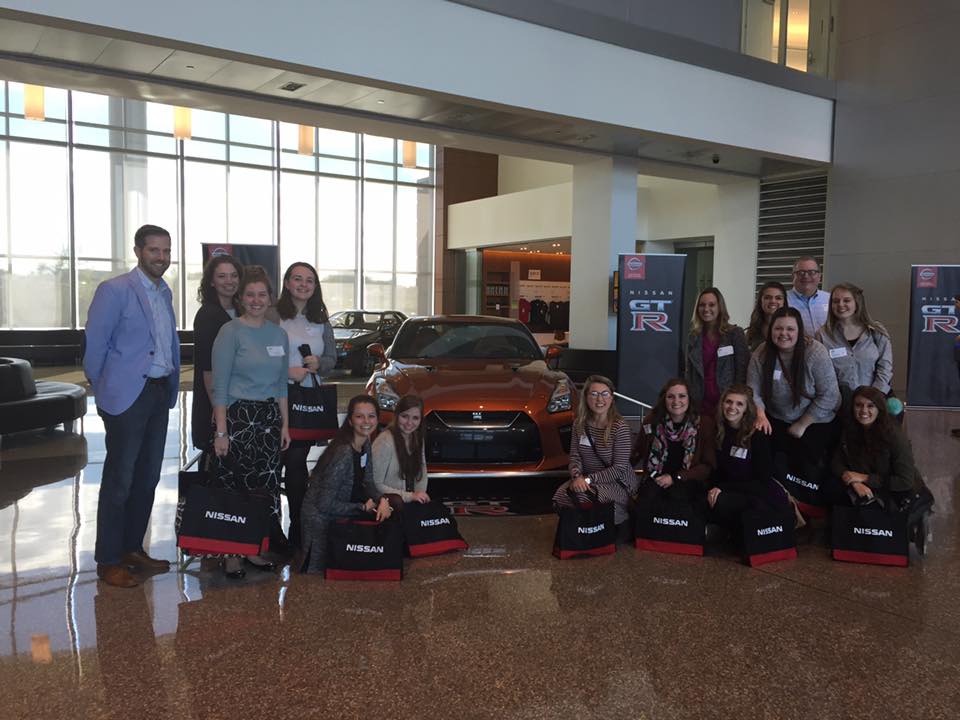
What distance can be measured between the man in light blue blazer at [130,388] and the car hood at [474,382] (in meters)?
1.96

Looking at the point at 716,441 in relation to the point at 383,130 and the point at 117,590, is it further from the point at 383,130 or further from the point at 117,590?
the point at 383,130

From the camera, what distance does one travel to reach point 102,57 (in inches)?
288

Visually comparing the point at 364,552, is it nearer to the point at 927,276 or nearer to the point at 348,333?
the point at 927,276

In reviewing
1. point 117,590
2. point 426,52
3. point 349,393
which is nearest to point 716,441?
point 117,590

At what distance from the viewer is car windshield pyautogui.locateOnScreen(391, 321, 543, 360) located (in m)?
6.45

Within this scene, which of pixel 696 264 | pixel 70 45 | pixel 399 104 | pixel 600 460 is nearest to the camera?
pixel 600 460

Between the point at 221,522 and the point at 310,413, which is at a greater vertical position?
the point at 310,413

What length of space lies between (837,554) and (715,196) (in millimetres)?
11334

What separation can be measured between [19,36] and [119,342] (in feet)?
16.2

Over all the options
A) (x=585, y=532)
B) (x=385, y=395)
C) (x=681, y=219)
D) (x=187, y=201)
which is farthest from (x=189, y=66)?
(x=187, y=201)

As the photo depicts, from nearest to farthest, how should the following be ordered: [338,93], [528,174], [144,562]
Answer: [144,562] < [338,93] < [528,174]

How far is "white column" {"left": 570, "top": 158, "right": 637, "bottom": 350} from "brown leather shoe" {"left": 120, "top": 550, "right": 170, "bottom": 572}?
28.0 feet

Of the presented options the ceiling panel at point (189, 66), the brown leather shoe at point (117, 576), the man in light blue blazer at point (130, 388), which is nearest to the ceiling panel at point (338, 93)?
the ceiling panel at point (189, 66)

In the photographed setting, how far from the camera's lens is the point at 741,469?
4.24m
